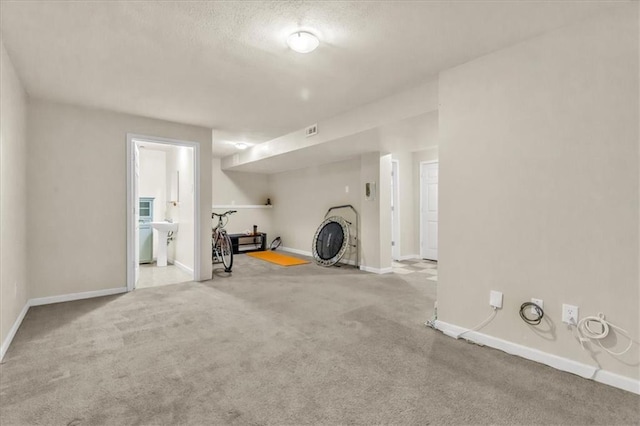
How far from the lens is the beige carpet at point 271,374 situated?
1605mm

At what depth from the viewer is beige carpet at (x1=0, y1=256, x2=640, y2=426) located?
63.2 inches

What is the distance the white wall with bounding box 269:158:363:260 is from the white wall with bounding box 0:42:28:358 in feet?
14.5

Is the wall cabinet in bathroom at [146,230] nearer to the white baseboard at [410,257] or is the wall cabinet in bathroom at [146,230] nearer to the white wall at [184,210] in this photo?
the white wall at [184,210]

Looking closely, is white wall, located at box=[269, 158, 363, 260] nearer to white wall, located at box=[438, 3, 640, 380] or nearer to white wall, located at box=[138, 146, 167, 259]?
white wall, located at box=[138, 146, 167, 259]

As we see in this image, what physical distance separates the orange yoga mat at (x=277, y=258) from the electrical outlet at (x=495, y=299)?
386cm

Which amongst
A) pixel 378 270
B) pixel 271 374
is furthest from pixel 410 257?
pixel 271 374

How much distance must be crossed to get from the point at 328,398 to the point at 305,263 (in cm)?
420

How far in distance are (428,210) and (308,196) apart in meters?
2.58

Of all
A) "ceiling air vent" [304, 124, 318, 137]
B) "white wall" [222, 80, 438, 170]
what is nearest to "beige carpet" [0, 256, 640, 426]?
"white wall" [222, 80, 438, 170]

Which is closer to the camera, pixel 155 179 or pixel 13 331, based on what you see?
pixel 13 331

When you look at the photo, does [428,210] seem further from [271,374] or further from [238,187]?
[271,374]

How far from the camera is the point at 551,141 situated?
212 cm

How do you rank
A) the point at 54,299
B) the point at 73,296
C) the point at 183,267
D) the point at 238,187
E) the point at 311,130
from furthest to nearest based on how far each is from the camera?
the point at 238,187, the point at 183,267, the point at 311,130, the point at 73,296, the point at 54,299

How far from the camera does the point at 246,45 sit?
7.62 ft
